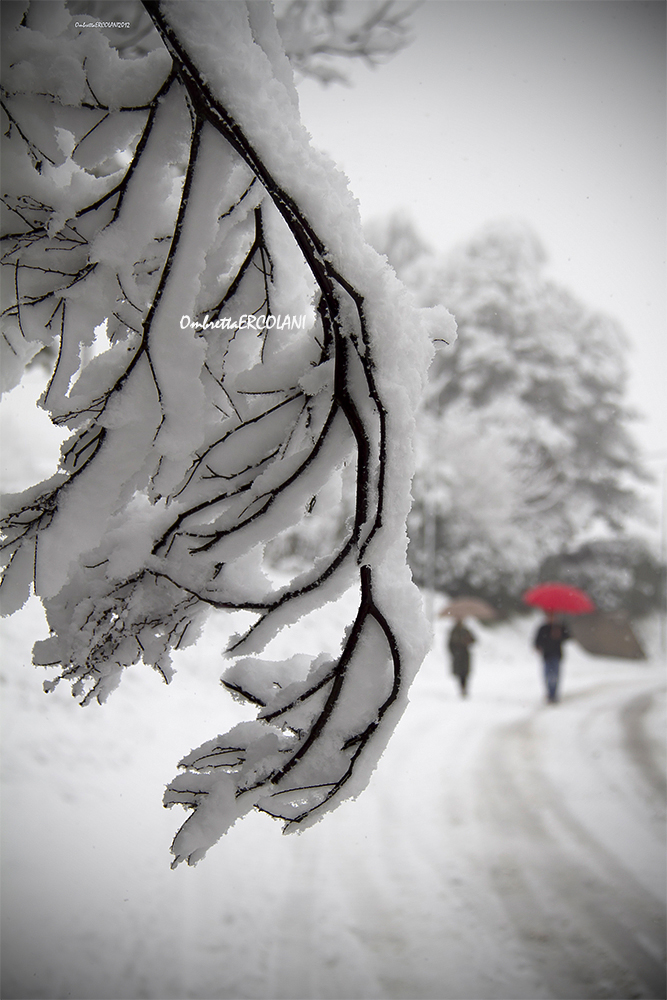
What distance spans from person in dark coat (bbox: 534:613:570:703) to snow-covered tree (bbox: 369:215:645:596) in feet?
3.40

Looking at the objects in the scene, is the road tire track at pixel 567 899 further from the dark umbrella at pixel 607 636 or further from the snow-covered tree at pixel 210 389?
the dark umbrella at pixel 607 636

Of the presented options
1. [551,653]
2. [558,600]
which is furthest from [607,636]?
[551,653]

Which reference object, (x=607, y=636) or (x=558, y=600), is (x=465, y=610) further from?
(x=607, y=636)

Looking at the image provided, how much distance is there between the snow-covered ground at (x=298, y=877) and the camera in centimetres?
145

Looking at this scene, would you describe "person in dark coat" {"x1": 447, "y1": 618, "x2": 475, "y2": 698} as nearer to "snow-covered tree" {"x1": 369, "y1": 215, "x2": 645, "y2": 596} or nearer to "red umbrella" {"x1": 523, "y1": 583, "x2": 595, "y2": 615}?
"snow-covered tree" {"x1": 369, "y1": 215, "x2": 645, "y2": 596}

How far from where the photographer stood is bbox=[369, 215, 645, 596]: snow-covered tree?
13.8 feet

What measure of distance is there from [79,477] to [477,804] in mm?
2506

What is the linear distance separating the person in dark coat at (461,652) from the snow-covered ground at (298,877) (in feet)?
3.75

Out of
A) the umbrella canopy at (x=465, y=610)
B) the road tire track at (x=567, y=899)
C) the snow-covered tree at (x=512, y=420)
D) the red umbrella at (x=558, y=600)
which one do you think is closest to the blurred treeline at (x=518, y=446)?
the snow-covered tree at (x=512, y=420)

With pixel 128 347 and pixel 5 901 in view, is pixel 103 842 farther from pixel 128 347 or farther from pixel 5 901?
pixel 128 347

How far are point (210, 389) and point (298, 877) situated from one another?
191 centimetres

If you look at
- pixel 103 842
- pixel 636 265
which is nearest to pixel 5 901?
pixel 103 842

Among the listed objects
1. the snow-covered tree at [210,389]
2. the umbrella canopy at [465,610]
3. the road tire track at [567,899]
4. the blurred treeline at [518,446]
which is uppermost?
the blurred treeline at [518,446]

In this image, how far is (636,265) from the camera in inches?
83.0
